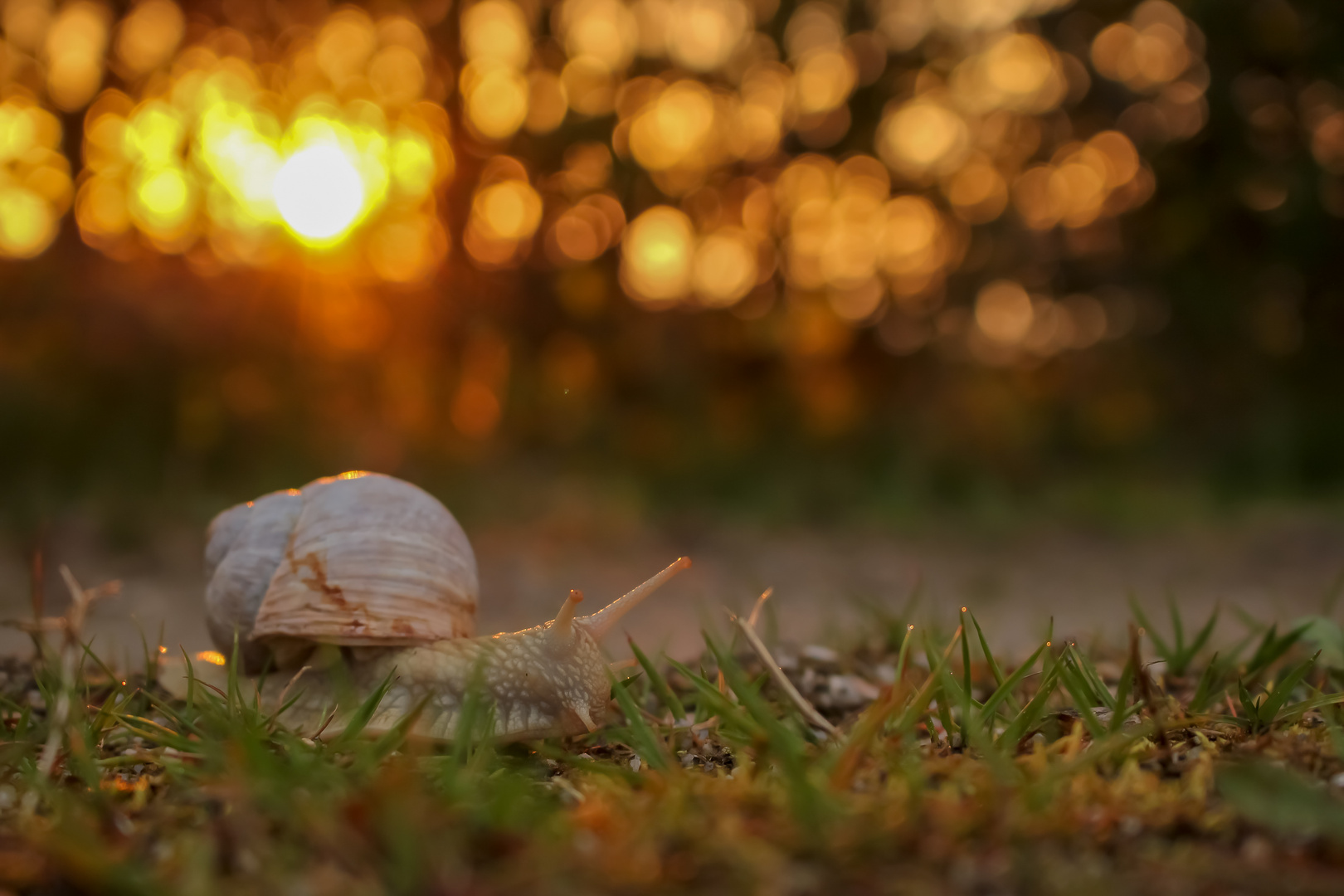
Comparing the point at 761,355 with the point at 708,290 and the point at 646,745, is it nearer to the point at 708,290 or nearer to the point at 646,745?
the point at 708,290

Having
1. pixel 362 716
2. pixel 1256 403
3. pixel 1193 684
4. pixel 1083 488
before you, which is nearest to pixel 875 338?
pixel 1083 488

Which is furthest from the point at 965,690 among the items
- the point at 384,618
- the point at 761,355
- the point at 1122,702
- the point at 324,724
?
the point at 761,355

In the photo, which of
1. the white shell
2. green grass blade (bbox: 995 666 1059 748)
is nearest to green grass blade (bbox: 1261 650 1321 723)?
green grass blade (bbox: 995 666 1059 748)

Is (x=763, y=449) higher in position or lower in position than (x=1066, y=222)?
lower

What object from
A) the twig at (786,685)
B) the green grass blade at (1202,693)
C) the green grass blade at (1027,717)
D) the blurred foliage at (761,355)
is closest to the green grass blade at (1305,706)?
the green grass blade at (1202,693)

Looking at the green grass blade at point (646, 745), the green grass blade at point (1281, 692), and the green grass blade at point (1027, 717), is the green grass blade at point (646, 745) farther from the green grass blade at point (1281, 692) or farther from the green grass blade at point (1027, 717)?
the green grass blade at point (1281, 692)

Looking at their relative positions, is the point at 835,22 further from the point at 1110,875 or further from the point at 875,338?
the point at 1110,875
